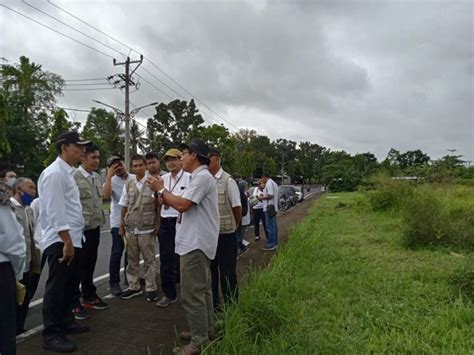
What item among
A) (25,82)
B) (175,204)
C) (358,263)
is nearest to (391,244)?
(358,263)

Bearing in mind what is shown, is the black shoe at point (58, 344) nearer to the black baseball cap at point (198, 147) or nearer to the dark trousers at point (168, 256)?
the dark trousers at point (168, 256)

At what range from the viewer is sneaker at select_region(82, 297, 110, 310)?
4254 millimetres

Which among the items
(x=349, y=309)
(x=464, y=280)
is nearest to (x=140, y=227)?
(x=349, y=309)

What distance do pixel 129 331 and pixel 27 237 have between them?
131 cm

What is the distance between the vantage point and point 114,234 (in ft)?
16.0

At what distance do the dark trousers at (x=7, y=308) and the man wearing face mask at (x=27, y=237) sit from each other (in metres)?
0.98

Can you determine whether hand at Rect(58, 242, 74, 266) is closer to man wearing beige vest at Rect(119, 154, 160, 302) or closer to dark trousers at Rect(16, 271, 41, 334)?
dark trousers at Rect(16, 271, 41, 334)

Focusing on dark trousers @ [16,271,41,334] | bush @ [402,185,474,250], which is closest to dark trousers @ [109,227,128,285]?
dark trousers @ [16,271,41,334]

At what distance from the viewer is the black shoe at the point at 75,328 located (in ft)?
11.7

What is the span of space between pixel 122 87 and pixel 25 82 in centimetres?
1475

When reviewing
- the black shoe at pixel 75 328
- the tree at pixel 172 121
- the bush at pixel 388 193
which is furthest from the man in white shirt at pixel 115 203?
the tree at pixel 172 121

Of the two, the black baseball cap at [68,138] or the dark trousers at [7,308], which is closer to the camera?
the dark trousers at [7,308]

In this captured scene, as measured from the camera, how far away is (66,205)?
3367mm

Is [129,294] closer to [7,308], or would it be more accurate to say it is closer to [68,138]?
[68,138]
